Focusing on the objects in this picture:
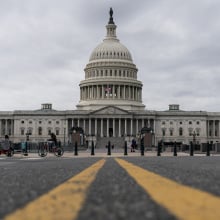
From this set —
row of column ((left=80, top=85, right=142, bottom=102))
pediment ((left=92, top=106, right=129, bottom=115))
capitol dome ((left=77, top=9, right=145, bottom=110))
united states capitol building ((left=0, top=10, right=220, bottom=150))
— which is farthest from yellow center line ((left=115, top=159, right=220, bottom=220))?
row of column ((left=80, top=85, right=142, bottom=102))

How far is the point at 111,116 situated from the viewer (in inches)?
6142

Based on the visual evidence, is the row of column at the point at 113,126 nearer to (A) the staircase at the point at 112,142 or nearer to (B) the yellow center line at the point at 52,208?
(A) the staircase at the point at 112,142

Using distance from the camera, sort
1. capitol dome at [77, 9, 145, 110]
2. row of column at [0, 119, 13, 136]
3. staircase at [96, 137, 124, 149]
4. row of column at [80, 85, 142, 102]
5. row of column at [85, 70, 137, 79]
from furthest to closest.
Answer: row of column at [85, 70, 137, 79] → row of column at [80, 85, 142, 102] → capitol dome at [77, 9, 145, 110] → row of column at [0, 119, 13, 136] → staircase at [96, 137, 124, 149]

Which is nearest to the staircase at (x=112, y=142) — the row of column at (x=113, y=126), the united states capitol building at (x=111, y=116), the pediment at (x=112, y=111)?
the united states capitol building at (x=111, y=116)

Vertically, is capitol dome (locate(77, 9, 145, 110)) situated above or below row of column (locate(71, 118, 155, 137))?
above

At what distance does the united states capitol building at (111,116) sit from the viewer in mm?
156625

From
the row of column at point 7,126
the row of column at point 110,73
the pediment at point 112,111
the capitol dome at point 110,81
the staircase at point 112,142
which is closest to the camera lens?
the staircase at point 112,142

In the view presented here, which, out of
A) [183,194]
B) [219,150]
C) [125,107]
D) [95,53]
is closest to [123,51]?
[95,53]

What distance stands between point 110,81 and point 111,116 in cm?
1459

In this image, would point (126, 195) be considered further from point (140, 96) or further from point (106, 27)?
point (106, 27)

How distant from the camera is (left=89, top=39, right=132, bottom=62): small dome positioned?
171000 millimetres

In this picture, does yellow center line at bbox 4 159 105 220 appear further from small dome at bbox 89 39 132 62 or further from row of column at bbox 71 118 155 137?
small dome at bbox 89 39 132 62

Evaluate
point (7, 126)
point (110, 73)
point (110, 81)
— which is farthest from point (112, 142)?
point (7, 126)

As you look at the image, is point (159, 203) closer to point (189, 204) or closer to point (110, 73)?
point (189, 204)
